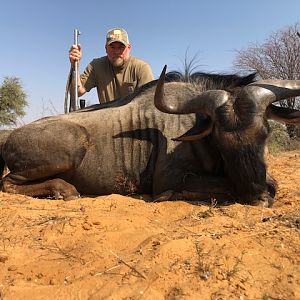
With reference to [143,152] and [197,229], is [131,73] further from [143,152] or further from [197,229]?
[197,229]

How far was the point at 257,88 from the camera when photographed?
430 cm

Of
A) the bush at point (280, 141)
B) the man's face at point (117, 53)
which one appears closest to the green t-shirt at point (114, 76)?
the man's face at point (117, 53)

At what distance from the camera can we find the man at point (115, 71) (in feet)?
23.6

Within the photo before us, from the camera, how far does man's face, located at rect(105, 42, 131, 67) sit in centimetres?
720

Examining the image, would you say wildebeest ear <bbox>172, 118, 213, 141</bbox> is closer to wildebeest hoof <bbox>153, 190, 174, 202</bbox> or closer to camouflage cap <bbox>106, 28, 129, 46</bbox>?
wildebeest hoof <bbox>153, 190, 174, 202</bbox>

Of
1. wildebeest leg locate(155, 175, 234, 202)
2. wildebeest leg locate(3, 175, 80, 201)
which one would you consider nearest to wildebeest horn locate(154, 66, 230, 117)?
wildebeest leg locate(155, 175, 234, 202)

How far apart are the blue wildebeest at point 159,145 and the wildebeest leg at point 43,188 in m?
0.01

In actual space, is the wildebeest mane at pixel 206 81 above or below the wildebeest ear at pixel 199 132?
above

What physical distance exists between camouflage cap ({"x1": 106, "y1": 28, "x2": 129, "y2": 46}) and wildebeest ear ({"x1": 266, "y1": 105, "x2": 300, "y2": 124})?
346 cm

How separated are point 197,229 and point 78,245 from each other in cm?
86

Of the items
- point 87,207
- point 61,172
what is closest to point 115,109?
point 61,172

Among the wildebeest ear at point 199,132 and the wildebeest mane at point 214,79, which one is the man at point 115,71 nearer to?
the wildebeest mane at point 214,79

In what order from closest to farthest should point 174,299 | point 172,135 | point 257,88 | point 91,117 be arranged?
1. point 174,299
2. point 257,88
3. point 172,135
4. point 91,117

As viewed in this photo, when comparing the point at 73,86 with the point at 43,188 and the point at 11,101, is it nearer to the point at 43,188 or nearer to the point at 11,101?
the point at 43,188
